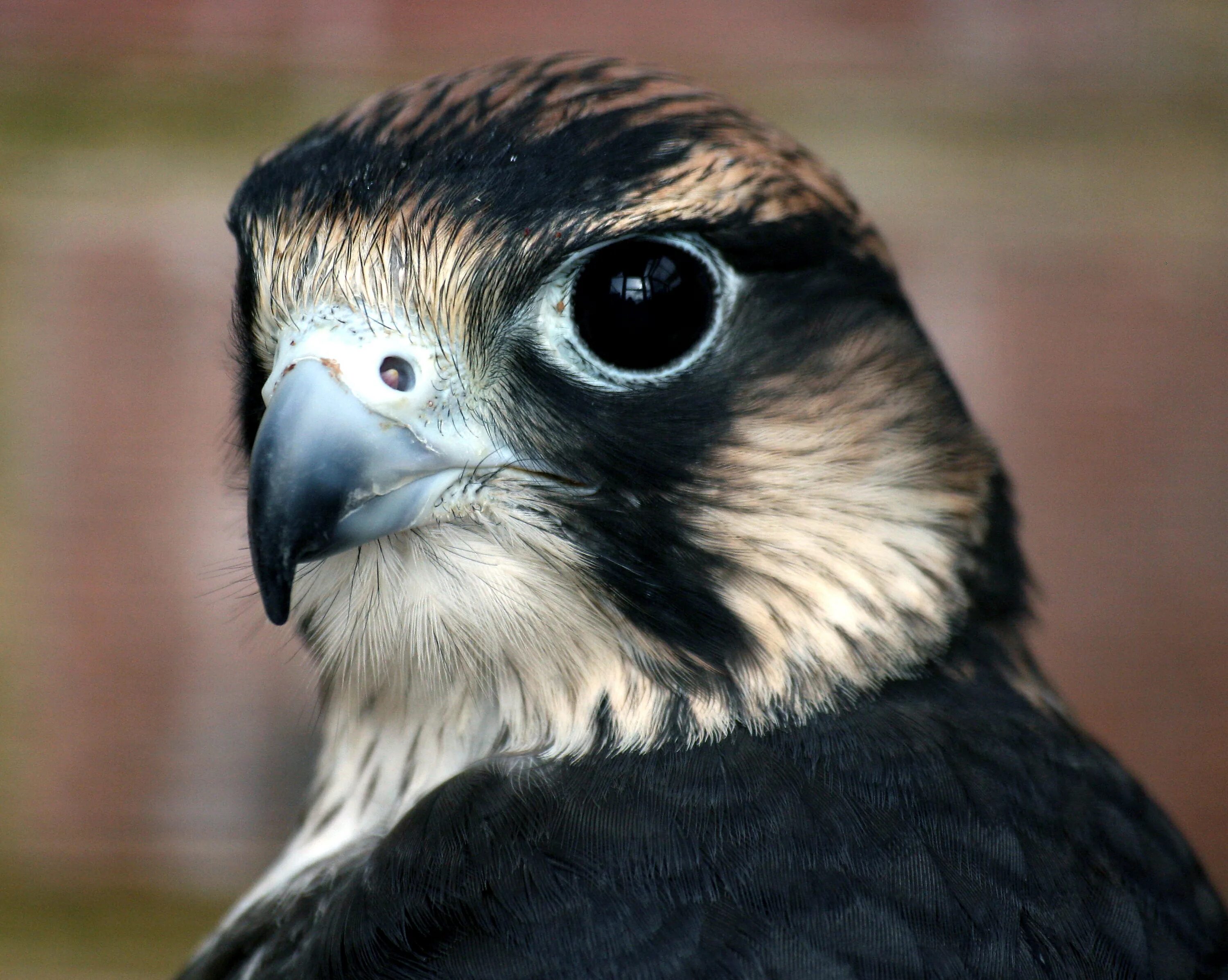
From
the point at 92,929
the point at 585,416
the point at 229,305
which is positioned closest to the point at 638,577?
the point at 585,416

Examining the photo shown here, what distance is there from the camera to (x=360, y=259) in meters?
0.90

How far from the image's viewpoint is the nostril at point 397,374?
87 cm

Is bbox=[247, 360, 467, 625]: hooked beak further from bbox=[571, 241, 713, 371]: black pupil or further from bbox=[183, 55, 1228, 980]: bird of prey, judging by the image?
bbox=[571, 241, 713, 371]: black pupil

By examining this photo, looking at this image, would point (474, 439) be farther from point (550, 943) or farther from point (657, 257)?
point (550, 943)

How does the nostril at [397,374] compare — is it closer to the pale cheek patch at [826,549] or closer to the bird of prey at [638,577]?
the bird of prey at [638,577]

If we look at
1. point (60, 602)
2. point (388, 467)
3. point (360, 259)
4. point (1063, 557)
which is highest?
point (360, 259)

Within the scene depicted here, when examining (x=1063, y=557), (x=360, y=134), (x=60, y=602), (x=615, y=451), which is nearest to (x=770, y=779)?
(x=615, y=451)

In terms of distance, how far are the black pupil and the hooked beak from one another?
0.14m

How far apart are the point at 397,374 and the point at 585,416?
0.13 meters

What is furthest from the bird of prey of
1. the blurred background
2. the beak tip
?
the blurred background

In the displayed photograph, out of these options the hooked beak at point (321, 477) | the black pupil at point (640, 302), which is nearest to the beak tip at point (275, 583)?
the hooked beak at point (321, 477)

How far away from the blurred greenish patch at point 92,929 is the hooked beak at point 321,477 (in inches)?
37.0

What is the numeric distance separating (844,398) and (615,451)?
0.21 metres

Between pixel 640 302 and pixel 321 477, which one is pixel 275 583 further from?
Result: pixel 640 302
